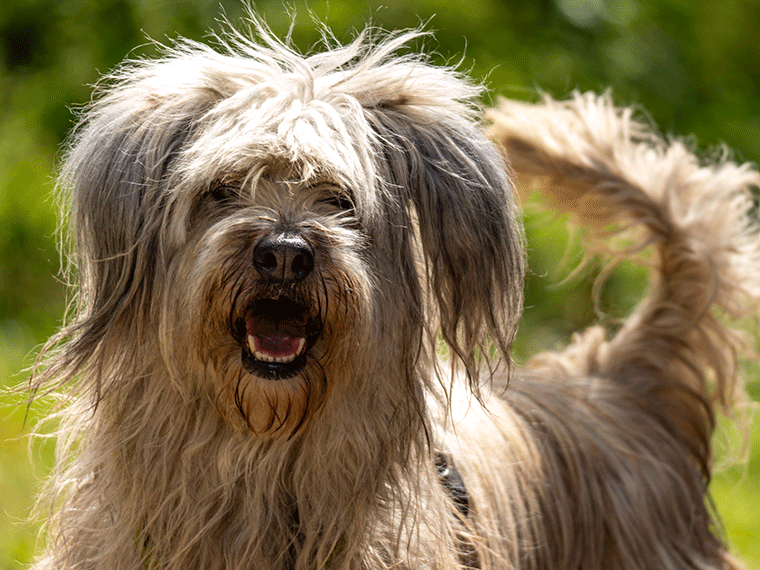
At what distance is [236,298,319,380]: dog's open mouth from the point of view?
2.13m

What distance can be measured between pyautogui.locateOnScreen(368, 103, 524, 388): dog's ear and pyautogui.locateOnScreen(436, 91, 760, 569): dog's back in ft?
2.25

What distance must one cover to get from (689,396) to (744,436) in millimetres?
324

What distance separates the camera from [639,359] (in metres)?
3.29

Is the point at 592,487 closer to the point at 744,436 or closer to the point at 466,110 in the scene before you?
the point at 744,436

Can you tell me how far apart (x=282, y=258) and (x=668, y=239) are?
167 cm

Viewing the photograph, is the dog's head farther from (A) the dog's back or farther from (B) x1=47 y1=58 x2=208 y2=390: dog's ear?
(A) the dog's back

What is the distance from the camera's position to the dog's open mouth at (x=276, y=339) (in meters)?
2.13

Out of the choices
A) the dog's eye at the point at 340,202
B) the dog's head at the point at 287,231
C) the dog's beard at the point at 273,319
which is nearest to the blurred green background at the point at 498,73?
the dog's head at the point at 287,231

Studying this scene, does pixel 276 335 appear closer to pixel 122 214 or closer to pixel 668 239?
pixel 122 214

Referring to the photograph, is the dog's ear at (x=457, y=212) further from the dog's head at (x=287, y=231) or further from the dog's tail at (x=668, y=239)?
the dog's tail at (x=668, y=239)

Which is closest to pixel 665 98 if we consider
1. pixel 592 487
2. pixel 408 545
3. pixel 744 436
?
pixel 744 436

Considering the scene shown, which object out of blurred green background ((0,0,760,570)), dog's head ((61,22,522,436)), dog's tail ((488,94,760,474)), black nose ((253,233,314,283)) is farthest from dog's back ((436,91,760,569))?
blurred green background ((0,0,760,570))

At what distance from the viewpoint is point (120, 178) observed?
226cm

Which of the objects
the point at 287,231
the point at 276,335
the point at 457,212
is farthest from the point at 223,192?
the point at 457,212
